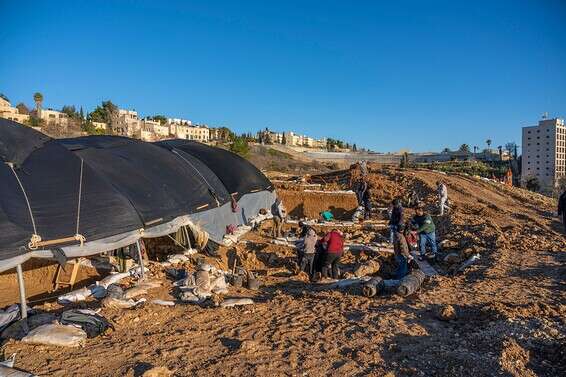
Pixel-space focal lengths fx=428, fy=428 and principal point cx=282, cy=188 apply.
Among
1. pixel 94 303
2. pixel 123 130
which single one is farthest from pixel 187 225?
pixel 123 130

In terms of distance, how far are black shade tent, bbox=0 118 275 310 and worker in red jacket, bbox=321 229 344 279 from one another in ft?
10.8

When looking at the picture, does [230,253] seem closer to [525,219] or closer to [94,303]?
[94,303]

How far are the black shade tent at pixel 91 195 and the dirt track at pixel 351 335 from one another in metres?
1.43

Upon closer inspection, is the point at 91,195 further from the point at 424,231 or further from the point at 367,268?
the point at 424,231

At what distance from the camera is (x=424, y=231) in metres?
10.8

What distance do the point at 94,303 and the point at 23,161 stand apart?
3142 millimetres

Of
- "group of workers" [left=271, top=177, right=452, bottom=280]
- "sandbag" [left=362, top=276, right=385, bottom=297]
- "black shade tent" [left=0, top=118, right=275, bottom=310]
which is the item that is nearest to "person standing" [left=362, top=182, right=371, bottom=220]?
"group of workers" [left=271, top=177, right=452, bottom=280]

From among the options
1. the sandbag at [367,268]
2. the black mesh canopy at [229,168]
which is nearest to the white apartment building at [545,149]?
the black mesh canopy at [229,168]

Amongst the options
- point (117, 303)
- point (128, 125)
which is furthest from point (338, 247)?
point (128, 125)

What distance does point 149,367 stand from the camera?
4.77 meters

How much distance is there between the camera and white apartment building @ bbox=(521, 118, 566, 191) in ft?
254

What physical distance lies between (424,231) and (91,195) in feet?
25.4

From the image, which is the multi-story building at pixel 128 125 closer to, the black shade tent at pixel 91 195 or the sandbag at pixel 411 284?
the black shade tent at pixel 91 195

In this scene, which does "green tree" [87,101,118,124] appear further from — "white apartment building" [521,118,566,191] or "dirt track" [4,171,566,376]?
"white apartment building" [521,118,566,191]
